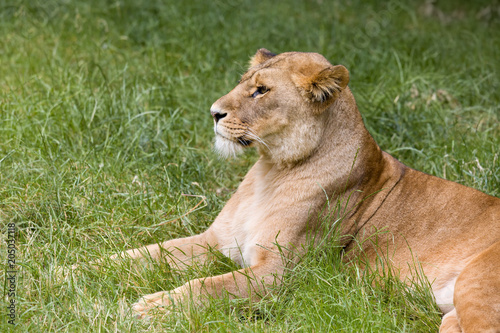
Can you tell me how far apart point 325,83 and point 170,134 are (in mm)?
1884

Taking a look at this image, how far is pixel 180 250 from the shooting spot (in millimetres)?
3529

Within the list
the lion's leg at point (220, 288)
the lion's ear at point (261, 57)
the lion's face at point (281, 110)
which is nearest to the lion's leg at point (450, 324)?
the lion's leg at point (220, 288)

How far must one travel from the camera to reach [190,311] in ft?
10.0

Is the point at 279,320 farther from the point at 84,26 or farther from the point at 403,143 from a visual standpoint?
the point at 84,26

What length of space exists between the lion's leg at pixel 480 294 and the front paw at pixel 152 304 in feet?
4.59

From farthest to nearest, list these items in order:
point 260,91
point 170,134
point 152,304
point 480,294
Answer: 1. point 170,134
2. point 260,91
3. point 152,304
4. point 480,294

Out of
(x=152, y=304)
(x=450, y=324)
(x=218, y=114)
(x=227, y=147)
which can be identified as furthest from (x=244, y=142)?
(x=450, y=324)

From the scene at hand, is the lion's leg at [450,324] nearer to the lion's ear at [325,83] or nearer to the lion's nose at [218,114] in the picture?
the lion's ear at [325,83]

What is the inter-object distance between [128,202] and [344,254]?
4.71 feet

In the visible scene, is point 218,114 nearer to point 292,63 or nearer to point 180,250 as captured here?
point 292,63

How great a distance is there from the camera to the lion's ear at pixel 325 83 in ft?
11.1

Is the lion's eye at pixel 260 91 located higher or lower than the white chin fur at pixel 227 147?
higher

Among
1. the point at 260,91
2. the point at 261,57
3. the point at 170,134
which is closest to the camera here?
the point at 260,91

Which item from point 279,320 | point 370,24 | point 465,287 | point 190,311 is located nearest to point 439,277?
point 465,287
